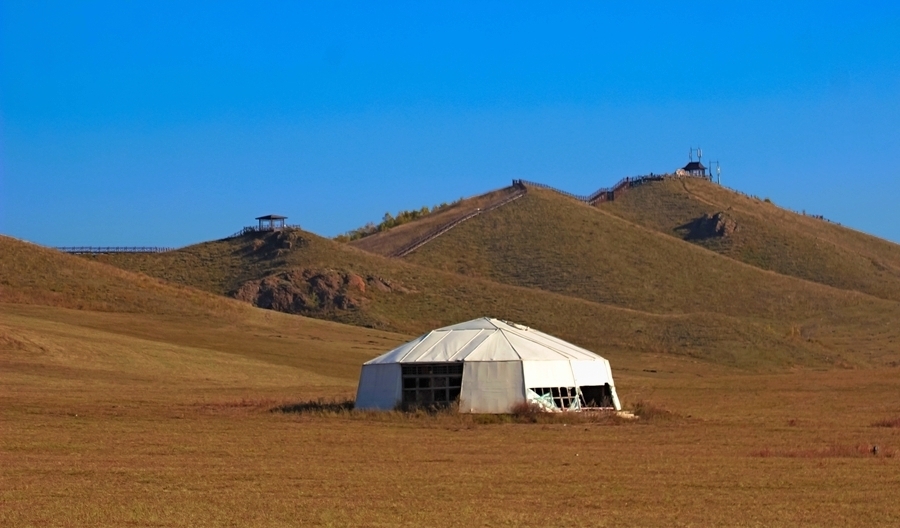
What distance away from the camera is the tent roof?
122 ft

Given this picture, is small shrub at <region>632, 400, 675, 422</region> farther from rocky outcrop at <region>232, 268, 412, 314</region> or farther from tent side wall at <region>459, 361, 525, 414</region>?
rocky outcrop at <region>232, 268, 412, 314</region>

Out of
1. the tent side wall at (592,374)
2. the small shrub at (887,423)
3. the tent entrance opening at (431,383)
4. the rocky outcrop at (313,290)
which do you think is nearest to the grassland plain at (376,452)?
the small shrub at (887,423)

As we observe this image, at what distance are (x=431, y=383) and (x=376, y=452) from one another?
455 inches

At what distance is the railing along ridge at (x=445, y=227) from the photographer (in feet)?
391

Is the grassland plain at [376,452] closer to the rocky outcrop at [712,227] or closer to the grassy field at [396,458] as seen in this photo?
the grassy field at [396,458]

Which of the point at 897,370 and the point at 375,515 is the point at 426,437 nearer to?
the point at 375,515

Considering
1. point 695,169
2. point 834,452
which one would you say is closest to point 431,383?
point 834,452

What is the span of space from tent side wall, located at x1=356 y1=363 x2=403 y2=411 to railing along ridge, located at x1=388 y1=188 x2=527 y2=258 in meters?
77.1

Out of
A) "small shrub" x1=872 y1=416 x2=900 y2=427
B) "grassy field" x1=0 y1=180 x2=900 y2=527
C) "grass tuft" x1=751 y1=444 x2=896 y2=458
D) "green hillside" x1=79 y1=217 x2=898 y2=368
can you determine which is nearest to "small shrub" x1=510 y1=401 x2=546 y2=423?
"grassy field" x1=0 y1=180 x2=900 y2=527

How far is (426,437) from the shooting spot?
30078 mm

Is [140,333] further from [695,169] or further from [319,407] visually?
[695,169]

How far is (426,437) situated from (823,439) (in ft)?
31.8

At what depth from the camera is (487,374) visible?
121 feet

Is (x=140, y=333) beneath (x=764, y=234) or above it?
beneath
